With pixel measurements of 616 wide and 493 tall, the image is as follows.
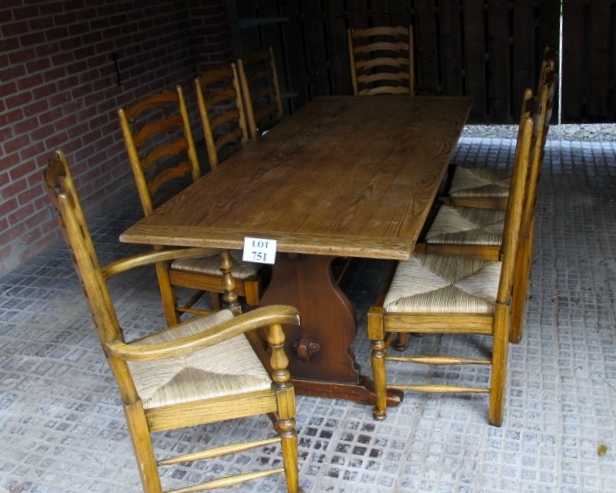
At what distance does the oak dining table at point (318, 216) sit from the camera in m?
2.10

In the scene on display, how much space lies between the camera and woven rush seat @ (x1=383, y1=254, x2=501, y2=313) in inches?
86.3

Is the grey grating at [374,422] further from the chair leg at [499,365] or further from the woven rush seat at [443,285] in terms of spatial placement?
the woven rush seat at [443,285]

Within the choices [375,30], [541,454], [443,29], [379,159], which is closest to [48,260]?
[379,159]

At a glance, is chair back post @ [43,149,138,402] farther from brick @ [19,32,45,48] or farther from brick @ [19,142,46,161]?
brick @ [19,32,45,48]

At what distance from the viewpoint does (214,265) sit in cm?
258

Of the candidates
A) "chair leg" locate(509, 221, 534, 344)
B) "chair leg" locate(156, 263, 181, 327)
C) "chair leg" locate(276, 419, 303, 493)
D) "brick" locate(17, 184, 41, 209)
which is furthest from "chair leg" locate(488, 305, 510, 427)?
"brick" locate(17, 184, 41, 209)

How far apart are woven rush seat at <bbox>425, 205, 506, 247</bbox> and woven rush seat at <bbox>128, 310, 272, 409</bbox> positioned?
98 centimetres

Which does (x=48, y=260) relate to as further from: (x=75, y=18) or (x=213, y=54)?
(x=213, y=54)

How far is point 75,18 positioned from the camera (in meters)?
4.30

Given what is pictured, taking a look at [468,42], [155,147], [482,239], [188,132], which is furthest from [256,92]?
[468,42]

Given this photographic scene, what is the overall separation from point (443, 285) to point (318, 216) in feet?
1.60

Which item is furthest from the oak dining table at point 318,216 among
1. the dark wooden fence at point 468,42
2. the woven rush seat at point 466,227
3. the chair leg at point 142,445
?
the dark wooden fence at point 468,42

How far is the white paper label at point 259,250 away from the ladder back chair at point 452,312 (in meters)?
0.40

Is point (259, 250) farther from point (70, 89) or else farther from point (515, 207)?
point (70, 89)
